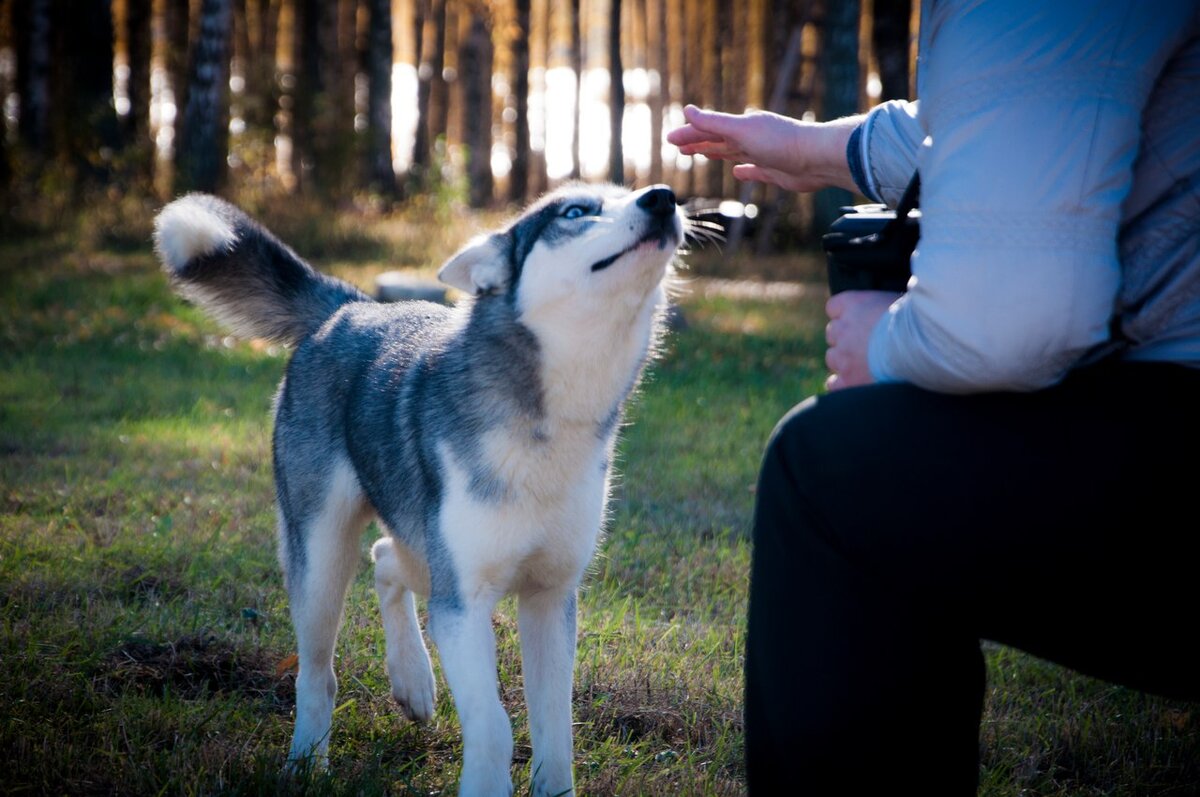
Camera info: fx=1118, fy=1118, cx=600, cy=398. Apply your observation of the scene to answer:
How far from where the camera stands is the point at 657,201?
8.80 ft

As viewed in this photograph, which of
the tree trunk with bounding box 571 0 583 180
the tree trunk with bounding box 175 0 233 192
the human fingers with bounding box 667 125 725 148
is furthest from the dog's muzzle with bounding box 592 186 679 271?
the tree trunk with bounding box 571 0 583 180

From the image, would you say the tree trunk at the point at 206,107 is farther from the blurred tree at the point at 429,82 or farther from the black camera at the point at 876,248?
the black camera at the point at 876,248

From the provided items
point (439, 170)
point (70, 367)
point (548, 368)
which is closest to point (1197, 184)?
point (548, 368)

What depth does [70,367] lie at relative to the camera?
750cm

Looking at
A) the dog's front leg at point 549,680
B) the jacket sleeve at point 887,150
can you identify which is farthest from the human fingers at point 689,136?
the dog's front leg at point 549,680

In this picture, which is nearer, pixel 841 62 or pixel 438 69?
pixel 841 62

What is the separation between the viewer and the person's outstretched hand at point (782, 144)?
2.44 m

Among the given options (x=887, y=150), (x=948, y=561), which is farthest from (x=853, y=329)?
(x=887, y=150)

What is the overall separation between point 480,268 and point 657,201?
20.2 inches

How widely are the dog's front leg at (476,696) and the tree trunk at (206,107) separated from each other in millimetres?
12264

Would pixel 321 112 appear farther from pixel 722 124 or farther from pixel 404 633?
pixel 722 124

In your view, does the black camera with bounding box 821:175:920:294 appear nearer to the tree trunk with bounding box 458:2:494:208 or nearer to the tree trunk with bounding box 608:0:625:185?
the tree trunk with bounding box 608:0:625:185

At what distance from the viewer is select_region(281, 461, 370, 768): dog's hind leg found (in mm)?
3037

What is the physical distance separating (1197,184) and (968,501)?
0.53 metres
